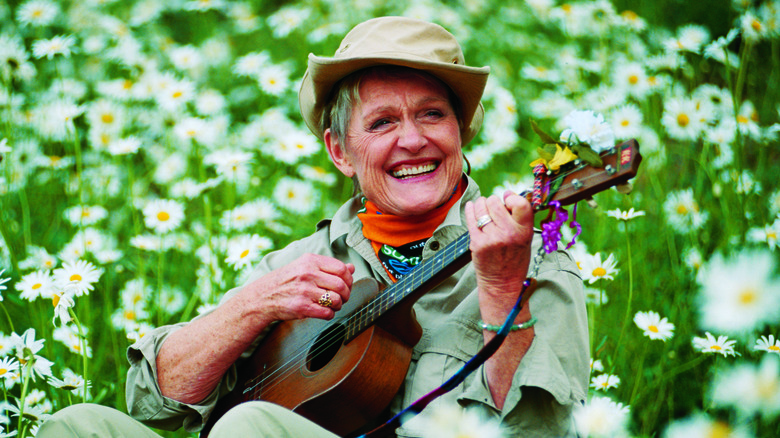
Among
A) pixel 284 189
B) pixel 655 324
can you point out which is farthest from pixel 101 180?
pixel 655 324

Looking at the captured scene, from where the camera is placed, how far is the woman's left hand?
1459 millimetres

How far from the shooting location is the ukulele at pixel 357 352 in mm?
1693

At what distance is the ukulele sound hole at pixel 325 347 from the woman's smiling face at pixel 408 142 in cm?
39

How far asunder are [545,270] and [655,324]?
84 centimetres

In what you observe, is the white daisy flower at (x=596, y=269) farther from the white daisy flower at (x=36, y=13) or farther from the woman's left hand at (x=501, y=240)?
the white daisy flower at (x=36, y=13)

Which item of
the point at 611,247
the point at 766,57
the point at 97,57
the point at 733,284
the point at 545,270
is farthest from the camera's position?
the point at 97,57

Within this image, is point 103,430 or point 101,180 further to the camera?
point 101,180

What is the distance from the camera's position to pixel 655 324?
2.37 m

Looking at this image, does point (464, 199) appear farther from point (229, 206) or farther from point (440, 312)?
point (229, 206)

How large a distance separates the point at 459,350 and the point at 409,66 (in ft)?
2.67

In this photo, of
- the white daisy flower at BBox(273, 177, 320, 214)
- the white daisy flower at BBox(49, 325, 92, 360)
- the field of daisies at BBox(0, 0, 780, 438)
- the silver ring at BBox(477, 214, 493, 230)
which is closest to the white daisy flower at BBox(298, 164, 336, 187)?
the field of daisies at BBox(0, 0, 780, 438)

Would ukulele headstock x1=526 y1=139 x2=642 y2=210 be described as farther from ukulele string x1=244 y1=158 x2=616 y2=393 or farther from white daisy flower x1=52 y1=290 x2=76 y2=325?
white daisy flower x1=52 y1=290 x2=76 y2=325

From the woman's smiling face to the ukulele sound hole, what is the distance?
1.29 feet

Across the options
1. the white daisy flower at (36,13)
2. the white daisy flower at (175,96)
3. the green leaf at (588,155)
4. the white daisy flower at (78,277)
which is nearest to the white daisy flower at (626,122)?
the green leaf at (588,155)
